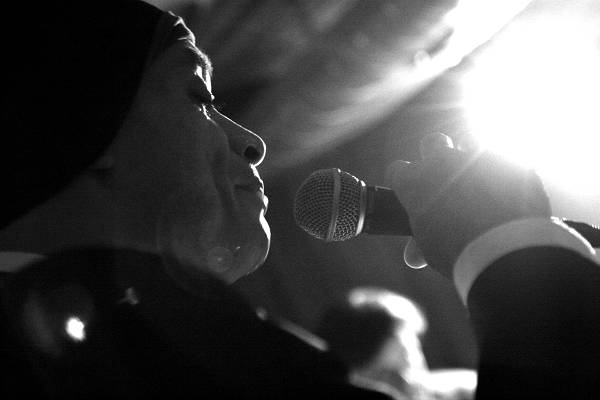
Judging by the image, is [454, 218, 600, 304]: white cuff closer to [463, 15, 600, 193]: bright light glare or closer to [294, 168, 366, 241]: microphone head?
[294, 168, 366, 241]: microphone head

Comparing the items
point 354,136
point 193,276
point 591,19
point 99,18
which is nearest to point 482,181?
point 193,276

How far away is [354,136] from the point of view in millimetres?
2539

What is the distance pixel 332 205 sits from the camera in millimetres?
1035

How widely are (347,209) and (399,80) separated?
123cm

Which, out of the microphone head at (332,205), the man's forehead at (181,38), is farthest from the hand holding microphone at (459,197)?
the man's forehead at (181,38)

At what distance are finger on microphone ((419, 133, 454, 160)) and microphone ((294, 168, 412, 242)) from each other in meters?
0.11

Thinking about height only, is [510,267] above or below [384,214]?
above

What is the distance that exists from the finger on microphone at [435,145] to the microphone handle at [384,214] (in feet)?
0.33

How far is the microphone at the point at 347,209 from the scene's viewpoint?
1.01 metres

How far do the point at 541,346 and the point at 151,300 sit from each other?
390 millimetres

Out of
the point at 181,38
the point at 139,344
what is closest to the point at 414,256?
the point at 181,38

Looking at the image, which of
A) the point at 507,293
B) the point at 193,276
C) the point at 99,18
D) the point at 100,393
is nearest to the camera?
the point at 100,393

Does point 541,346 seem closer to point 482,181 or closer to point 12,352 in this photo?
point 482,181

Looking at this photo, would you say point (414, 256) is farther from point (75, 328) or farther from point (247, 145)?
point (75, 328)
